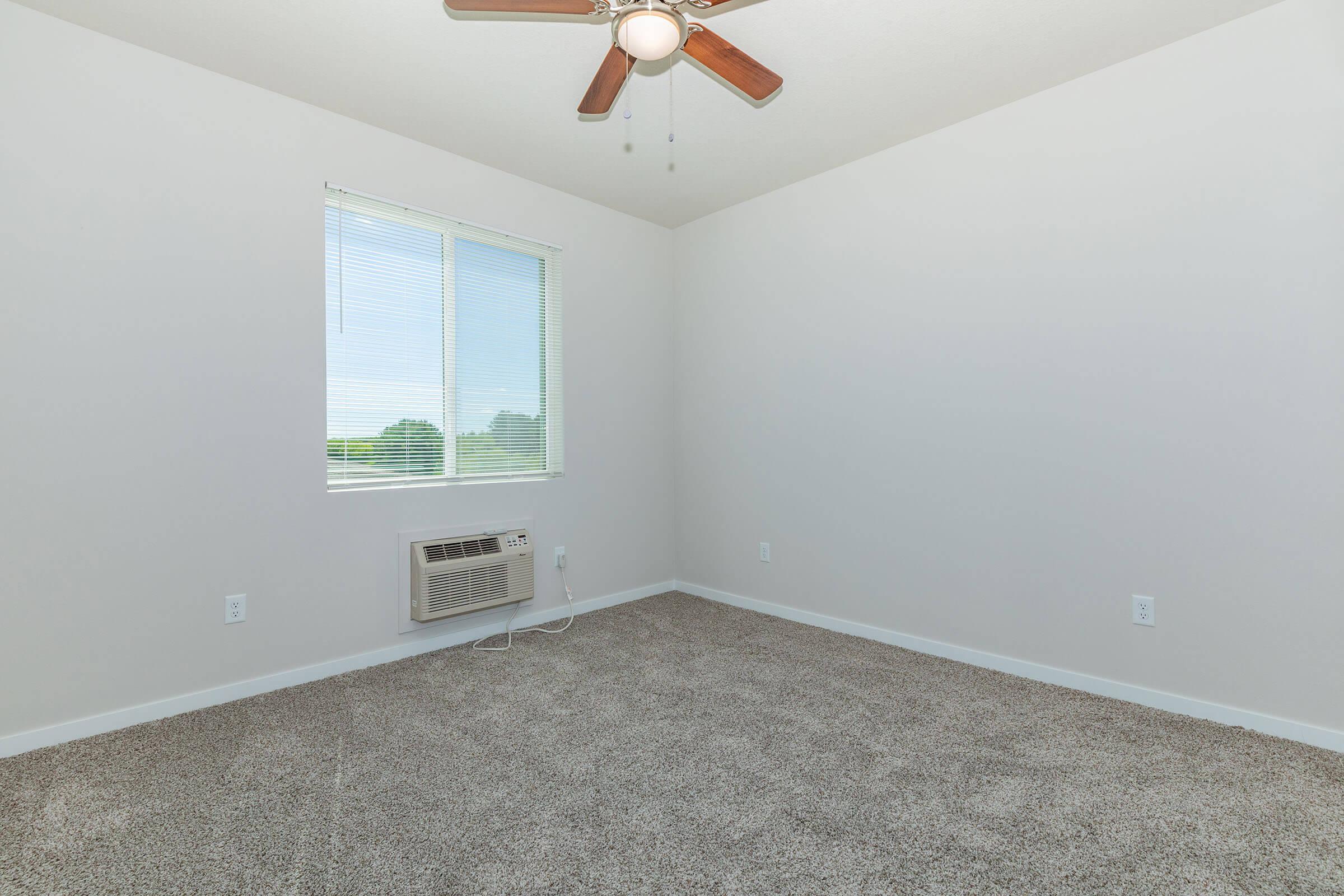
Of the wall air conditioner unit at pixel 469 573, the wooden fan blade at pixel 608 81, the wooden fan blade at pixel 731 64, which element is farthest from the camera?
the wall air conditioner unit at pixel 469 573

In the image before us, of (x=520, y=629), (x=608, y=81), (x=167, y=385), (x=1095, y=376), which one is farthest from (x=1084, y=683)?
(x=167, y=385)

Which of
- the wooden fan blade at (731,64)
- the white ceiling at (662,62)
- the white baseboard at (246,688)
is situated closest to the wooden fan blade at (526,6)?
the white ceiling at (662,62)

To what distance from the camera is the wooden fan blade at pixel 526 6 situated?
5.38ft

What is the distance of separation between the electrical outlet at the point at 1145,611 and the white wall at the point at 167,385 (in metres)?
3.11

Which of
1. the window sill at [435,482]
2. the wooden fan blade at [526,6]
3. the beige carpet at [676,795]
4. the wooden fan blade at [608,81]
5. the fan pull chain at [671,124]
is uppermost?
the fan pull chain at [671,124]

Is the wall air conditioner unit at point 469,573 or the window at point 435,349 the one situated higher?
the window at point 435,349

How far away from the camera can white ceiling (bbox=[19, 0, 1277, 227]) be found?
2158 millimetres

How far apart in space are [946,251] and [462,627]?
309 centimetres

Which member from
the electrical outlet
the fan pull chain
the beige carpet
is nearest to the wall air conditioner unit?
the beige carpet

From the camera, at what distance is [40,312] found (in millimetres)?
2150

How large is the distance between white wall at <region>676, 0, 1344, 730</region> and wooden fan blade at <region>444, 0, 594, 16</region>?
79.5 inches

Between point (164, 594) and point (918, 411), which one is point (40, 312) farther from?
point (918, 411)

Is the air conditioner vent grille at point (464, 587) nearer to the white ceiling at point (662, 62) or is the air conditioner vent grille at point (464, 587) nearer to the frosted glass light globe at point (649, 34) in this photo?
the white ceiling at point (662, 62)

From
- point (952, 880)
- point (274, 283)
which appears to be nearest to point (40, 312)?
point (274, 283)
